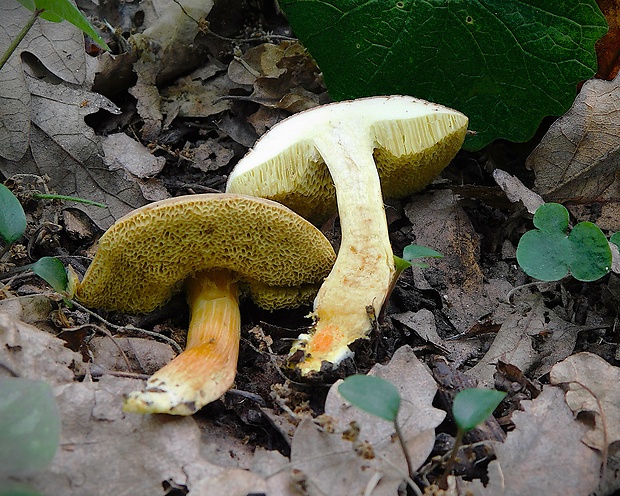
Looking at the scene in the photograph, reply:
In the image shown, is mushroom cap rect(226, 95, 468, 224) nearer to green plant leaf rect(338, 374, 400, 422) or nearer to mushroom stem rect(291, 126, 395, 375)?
mushroom stem rect(291, 126, 395, 375)

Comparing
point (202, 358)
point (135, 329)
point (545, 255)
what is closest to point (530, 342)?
point (545, 255)

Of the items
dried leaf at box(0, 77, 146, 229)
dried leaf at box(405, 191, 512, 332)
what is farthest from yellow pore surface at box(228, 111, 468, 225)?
dried leaf at box(0, 77, 146, 229)

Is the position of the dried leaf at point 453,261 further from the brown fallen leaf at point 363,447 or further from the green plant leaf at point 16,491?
the green plant leaf at point 16,491

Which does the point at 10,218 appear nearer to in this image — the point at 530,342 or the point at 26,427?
the point at 26,427

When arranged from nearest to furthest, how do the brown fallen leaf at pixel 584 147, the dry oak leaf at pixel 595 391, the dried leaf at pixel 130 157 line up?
the dry oak leaf at pixel 595 391 → the brown fallen leaf at pixel 584 147 → the dried leaf at pixel 130 157

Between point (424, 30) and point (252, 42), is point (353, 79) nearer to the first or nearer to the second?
point (424, 30)

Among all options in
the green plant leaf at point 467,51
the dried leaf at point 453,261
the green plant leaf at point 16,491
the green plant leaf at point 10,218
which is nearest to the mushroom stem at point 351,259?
the dried leaf at point 453,261
